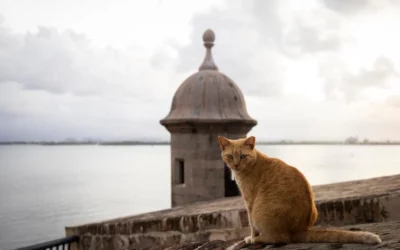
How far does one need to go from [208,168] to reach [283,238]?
590cm

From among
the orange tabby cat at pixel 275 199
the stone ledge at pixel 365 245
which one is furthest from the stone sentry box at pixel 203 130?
the orange tabby cat at pixel 275 199

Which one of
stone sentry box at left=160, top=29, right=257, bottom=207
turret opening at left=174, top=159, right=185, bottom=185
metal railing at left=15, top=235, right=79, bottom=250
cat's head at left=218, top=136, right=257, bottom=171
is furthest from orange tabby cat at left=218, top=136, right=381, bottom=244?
turret opening at left=174, top=159, right=185, bottom=185

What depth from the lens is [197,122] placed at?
29.4 feet

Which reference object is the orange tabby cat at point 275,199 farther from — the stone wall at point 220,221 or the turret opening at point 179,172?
the turret opening at point 179,172

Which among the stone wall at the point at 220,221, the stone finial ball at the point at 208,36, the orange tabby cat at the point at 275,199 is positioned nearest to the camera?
the orange tabby cat at the point at 275,199

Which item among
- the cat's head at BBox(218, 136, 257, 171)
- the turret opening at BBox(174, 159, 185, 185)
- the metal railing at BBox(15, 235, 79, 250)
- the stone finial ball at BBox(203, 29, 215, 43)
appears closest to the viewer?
the cat's head at BBox(218, 136, 257, 171)

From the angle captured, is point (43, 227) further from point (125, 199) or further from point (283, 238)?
point (283, 238)

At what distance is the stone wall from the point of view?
4.02m

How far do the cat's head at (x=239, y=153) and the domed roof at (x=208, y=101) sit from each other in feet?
18.1

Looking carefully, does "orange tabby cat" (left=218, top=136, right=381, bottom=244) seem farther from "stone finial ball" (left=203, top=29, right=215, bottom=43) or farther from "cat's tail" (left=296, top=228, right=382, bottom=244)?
"stone finial ball" (left=203, top=29, right=215, bottom=43)

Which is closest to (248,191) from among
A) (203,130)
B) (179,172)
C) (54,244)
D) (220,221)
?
(220,221)

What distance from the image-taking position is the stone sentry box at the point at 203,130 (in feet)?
29.5

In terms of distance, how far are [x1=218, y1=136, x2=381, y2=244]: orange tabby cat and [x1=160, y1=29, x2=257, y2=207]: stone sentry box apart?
217 inches

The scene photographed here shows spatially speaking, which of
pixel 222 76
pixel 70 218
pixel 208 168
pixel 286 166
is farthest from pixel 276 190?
pixel 70 218
